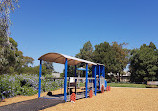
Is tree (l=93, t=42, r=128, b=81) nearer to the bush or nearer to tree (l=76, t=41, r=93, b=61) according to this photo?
tree (l=76, t=41, r=93, b=61)

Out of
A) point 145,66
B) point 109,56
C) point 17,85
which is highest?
point 109,56

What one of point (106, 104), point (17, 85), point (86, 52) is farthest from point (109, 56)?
point (106, 104)

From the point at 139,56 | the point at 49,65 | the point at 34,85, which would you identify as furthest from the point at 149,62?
the point at 49,65

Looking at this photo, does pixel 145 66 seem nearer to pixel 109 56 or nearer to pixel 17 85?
pixel 109 56

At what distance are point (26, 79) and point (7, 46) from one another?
14.5 feet

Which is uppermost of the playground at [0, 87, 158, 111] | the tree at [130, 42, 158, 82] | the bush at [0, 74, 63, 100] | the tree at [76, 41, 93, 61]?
the tree at [76, 41, 93, 61]

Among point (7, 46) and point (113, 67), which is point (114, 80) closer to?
point (113, 67)

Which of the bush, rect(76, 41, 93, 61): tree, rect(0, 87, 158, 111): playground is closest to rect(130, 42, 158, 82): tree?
rect(76, 41, 93, 61): tree

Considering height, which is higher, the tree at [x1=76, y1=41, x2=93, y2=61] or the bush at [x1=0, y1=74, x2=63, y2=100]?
the tree at [x1=76, y1=41, x2=93, y2=61]

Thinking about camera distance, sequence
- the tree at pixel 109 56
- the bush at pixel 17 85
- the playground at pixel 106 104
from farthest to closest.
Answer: the tree at pixel 109 56 → the bush at pixel 17 85 → the playground at pixel 106 104

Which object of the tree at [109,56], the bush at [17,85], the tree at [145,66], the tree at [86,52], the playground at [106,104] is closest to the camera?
the playground at [106,104]

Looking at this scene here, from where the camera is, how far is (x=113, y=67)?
108 ft

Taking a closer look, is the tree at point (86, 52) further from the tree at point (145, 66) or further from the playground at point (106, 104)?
the playground at point (106, 104)

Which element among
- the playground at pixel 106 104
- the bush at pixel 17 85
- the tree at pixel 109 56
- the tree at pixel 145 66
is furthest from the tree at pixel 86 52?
the playground at pixel 106 104
